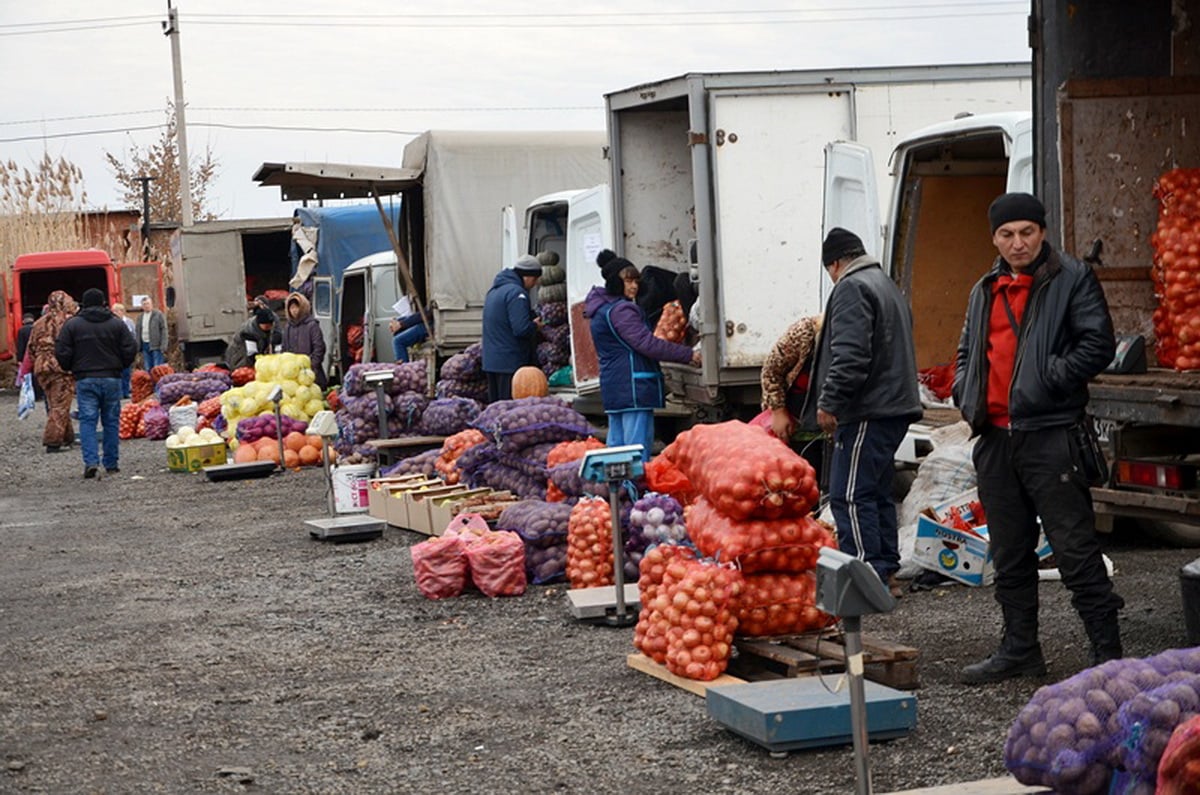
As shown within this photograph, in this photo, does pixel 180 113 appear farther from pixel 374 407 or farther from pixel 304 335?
pixel 374 407

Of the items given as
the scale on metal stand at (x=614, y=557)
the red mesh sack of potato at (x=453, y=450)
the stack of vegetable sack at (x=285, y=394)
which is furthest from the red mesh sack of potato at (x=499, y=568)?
the stack of vegetable sack at (x=285, y=394)

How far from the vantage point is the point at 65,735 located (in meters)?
6.84

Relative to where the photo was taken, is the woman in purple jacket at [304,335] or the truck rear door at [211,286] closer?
the woman in purple jacket at [304,335]

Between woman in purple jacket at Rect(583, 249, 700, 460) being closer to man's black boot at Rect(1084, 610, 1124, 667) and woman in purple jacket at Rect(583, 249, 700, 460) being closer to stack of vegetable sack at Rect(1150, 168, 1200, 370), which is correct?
stack of vegetable sack at Rect(1150, 168, 1200, 370)

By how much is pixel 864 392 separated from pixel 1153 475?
180 cm

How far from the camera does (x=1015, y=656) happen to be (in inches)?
265

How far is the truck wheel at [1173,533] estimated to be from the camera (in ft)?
31.7

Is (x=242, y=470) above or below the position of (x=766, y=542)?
below

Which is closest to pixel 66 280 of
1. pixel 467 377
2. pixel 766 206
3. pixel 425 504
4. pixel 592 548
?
pixel 467 377

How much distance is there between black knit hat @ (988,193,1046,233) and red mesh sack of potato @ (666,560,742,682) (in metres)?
1.85

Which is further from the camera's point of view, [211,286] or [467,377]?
[211,286]

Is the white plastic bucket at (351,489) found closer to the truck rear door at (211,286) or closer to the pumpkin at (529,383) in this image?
the pumpkin at (529,383)

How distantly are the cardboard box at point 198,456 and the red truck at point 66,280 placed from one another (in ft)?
51.9

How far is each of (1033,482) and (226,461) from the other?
13.9 m
